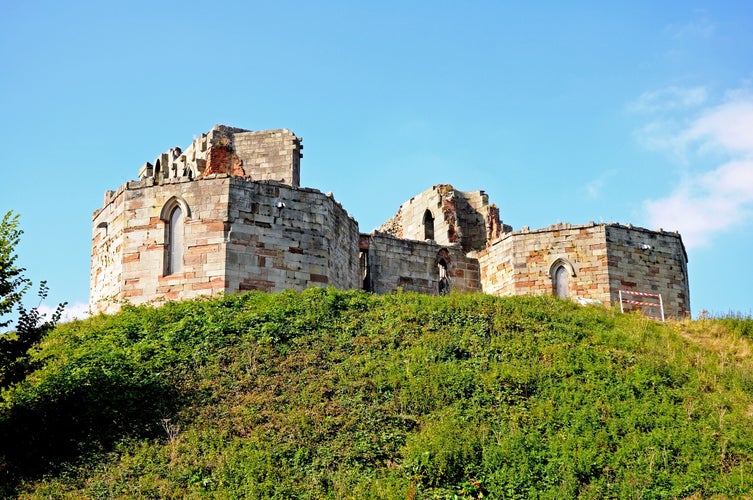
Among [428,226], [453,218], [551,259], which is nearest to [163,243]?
[453,218]

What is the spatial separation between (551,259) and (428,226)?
5536 millimetres

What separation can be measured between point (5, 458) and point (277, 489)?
→ 490 centimetres

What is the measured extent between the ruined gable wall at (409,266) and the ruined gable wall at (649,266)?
4572 mm

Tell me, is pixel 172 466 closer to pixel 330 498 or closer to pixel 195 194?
pixel 330 498

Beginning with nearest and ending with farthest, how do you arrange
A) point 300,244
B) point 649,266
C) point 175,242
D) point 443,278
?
1. point 175,242
2. point 300,244
3. point 649,266
4. point 443,278

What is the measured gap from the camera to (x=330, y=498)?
15570 mm

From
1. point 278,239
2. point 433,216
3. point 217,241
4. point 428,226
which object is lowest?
point 217,241

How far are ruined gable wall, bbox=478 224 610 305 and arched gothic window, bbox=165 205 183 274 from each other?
9.99 m

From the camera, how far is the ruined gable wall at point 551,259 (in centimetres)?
2952

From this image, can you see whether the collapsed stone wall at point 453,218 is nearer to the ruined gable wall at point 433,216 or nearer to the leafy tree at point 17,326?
the ruined gable wall at point 433,216

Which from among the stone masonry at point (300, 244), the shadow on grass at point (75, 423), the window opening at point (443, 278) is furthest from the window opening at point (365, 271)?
the shadow on grass at point (75, 423)

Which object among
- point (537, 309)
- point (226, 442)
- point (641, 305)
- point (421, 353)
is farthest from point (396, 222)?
point (226, 442)

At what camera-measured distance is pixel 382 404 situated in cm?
1828

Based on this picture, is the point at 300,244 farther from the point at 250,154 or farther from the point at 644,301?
the point at 644,301
